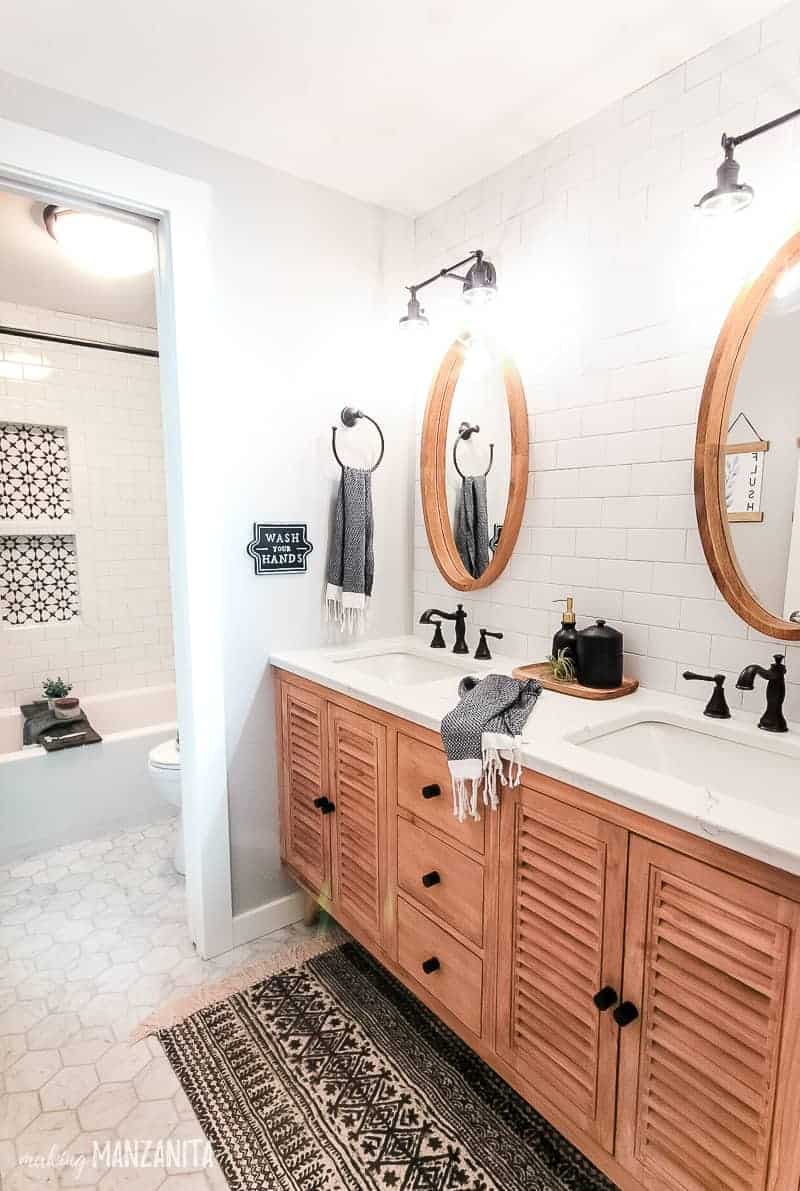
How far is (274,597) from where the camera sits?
2.10m

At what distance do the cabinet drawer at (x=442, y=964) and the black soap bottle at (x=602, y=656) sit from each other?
2.37 ft

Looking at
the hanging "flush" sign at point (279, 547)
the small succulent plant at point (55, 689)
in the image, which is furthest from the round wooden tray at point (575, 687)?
the small succulent plant at point (55, 689)

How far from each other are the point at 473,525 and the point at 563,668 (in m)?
0.66

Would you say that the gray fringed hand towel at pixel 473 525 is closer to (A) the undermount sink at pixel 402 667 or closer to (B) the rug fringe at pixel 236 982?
(A) the undermount sink at pixel 402 667

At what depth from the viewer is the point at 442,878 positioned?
1.51 meters

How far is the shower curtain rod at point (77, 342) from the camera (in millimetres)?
3070

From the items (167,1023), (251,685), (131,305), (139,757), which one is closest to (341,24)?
(251,685)

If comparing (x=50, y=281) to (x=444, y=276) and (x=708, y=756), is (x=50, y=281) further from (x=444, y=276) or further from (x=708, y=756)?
(x=708, y=756)

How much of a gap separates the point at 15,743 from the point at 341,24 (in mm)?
3209

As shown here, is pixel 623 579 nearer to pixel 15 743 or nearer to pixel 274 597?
pixel 274 597

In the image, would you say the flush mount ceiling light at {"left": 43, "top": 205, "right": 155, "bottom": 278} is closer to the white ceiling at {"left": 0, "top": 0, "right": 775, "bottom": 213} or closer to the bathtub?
the white ceiling at {"left": 0, "top": 0, "right": 775, "bottom": 213}

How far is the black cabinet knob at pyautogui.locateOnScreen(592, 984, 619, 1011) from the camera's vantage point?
3.61 feet

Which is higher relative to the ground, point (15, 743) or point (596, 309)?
point (596, 309)

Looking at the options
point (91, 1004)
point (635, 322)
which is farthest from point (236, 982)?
point (635, 322)
